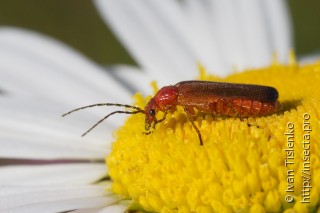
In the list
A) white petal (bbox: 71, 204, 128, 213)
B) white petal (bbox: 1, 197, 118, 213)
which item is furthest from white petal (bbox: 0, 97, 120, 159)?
white petal (bbox: 71, 204, 128, 213)

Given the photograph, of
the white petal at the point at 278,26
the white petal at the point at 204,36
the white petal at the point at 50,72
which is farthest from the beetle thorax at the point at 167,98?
the white petal at the point at 278,26

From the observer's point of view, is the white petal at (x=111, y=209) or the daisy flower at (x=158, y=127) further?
the white petal at (x=111, y=209)

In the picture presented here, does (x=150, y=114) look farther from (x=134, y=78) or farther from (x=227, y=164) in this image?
(x=134, y=78)

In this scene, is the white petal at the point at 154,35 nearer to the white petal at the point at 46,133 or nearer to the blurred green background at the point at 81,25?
the white petal at the point at 46,133

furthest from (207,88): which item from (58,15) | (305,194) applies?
(58,15)

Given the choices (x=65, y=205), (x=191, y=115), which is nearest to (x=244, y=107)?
(x=191, y=115)

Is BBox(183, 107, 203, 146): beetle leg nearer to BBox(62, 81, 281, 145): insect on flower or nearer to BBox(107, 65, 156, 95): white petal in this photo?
BBox(62, 81, 281, 145): insect on flower
